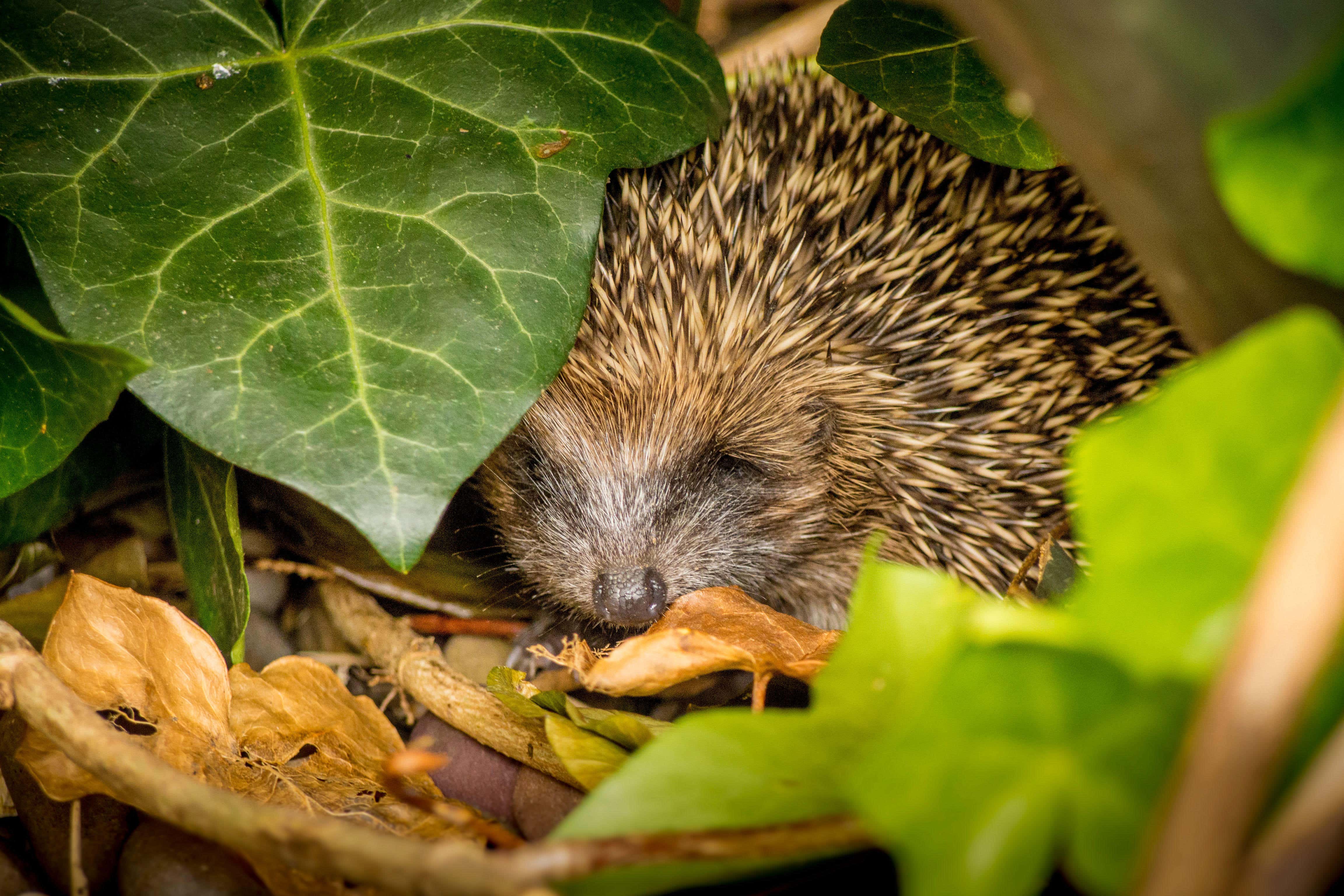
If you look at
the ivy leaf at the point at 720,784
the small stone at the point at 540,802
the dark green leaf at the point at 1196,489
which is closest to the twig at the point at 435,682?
the small stone at the point at 540,802

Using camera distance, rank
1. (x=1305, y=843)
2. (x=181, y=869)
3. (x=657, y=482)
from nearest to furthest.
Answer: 1. (x=1305, y=843)
2. (x=181, y=869)
3. (x=657, y=482)

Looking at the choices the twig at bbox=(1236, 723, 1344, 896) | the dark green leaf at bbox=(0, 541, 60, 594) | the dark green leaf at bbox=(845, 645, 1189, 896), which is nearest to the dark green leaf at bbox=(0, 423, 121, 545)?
the dark green leaf at bbox=(0, 541, 60, 594)

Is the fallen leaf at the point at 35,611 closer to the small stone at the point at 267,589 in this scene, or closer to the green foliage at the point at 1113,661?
the small stone at the point at 267,589

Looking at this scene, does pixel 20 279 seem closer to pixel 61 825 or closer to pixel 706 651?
pixel 61 825

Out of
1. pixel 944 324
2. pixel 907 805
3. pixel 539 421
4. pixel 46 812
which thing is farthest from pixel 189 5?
pixel 907 805

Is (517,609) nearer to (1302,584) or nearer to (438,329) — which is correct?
(438,329)

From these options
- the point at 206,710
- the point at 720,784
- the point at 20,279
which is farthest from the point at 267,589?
the point at 720,784

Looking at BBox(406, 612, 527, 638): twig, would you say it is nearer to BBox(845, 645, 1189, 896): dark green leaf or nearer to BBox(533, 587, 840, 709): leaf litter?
BBox(533, 587, 840, 709): leaf litter
